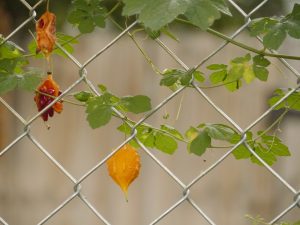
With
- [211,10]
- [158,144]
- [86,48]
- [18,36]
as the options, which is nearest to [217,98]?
[86,48]

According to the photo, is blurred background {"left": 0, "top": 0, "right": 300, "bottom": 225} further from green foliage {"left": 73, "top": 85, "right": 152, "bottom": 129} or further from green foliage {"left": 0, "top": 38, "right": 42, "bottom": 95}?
green foliage {"left": 73, "top": 85, "right": 152, "bottom": 129}

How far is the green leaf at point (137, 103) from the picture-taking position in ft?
4.86

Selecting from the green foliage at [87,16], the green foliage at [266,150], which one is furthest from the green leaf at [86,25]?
the green foliage at [266,150]

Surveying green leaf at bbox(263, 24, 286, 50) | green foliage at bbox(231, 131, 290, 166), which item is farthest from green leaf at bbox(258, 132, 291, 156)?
green leaf at bbox(263, 24, 286, 50)

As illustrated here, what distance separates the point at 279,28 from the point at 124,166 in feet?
1.16

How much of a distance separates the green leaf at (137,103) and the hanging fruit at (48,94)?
13 cm

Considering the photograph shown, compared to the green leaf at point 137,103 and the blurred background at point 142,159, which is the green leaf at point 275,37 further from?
the blurred background at point 142,159

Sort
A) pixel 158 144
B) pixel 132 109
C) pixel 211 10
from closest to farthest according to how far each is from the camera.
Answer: pixel 211 10, pixel 132 109, pixel 158 144

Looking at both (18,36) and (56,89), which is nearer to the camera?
(56,89)

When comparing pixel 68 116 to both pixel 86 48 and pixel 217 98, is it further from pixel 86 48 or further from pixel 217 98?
pixel 217 98

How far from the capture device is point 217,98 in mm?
4633

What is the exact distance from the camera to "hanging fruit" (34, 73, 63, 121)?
5.07 feet

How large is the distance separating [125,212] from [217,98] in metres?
0.76

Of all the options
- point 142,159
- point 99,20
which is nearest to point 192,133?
point 99,20
